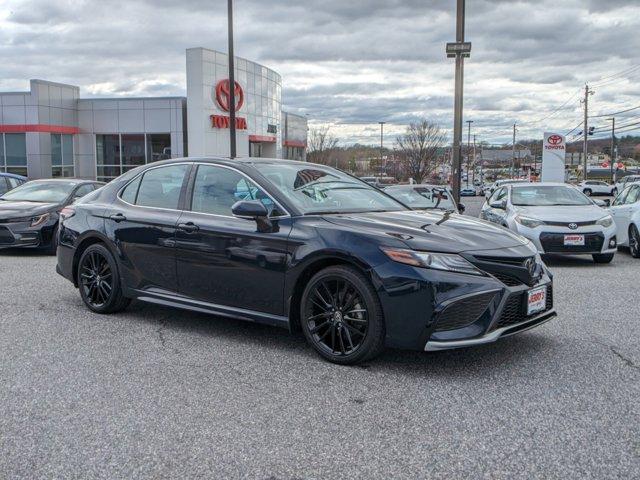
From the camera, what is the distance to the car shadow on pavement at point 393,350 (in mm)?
4613

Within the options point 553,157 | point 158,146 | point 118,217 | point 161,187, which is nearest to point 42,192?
point 118,217

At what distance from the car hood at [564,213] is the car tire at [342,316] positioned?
20.8ft

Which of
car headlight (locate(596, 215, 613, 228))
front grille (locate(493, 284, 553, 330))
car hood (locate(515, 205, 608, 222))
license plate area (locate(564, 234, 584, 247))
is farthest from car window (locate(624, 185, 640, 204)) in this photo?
front grille (locate(493, 284, 553, 330))

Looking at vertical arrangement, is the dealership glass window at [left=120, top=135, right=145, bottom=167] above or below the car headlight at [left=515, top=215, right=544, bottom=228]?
above

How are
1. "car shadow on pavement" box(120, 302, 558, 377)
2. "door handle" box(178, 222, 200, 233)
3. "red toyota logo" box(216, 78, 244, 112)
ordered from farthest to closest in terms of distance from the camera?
"red toyota logo" box(216, 78, 244, 112)
"door handle" box(178, 222, 200, 233)
"car shadow on pavement" box(120, 302, 558, 377)

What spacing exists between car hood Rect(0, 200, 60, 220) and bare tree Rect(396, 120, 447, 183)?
157 ft

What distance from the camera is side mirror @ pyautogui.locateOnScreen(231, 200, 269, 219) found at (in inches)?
193

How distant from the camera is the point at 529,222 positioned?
1016cm

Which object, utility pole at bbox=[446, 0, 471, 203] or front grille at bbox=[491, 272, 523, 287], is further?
utility pole at bbox=[446, 0, 471, 203]

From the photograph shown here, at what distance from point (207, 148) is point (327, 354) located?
28699 millimetres

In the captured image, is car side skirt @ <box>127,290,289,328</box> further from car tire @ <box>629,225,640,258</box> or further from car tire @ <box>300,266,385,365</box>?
car tire @ <box>629,225,640,258</box>

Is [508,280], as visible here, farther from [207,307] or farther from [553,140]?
[553,140]

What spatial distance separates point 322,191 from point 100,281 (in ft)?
7.98

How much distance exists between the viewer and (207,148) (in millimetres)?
32312
